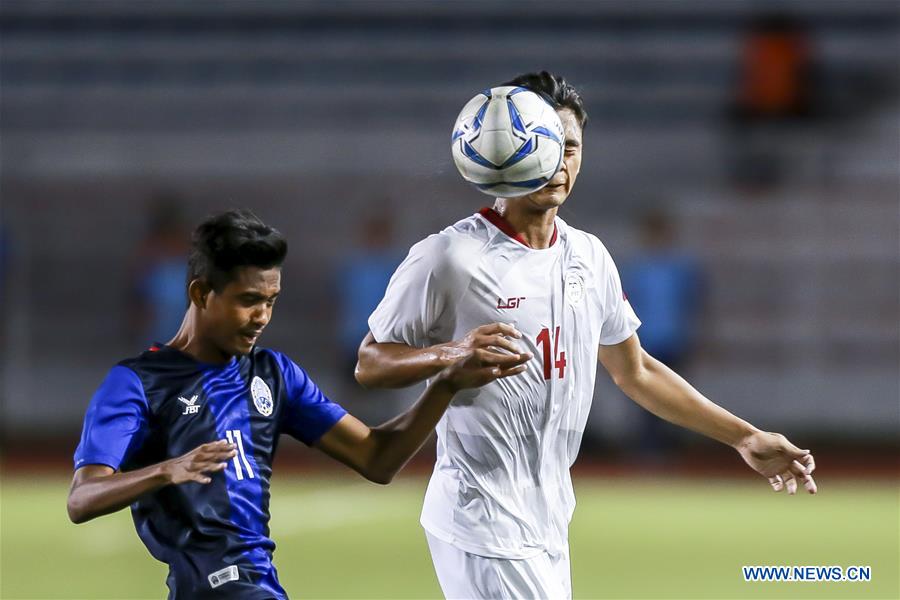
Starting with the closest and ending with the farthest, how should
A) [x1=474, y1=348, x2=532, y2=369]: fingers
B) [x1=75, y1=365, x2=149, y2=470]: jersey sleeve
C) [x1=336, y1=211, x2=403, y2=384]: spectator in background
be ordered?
1. [x1=75, y1=365, x2=149, y2=470]: jersey sleeve
2. [x1=474, y1=348, x2=532, y2=369]: fingers
3. [x1=336, y1=211, x2=403, y2=384]: spectator in background

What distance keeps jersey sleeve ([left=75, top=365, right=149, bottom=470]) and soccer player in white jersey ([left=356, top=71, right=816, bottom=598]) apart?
0.73 m

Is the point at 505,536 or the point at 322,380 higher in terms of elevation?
the point at 505,536

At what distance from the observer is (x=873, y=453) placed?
48.5 ft

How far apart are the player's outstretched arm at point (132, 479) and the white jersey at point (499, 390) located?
88cm

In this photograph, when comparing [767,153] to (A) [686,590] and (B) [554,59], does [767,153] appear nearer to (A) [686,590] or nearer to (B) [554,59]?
(B) [554,59]

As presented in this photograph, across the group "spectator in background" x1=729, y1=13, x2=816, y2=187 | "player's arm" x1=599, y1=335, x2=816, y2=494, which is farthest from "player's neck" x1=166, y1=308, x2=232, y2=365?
"spectator in background" x1=729, y1=13, x2=816, y2=187

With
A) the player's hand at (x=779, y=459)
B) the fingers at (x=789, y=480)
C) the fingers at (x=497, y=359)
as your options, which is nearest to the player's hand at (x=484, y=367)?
the fingers at (x=497, y=359)

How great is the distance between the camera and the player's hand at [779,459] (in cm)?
455

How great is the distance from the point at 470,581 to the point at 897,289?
13.2 meters

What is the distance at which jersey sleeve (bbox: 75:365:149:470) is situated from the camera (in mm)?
Answer: 3678

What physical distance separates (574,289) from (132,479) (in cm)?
158

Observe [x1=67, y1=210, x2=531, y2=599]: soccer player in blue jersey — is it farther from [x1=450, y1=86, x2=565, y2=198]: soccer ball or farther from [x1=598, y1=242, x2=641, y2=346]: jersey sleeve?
[x1=598, y1=242, x2=641, y2=346]: jersey sleeve

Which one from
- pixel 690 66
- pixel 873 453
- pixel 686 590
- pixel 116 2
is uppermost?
pixel 116 2

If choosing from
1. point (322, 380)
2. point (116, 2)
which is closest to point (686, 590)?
point (322, 380)
